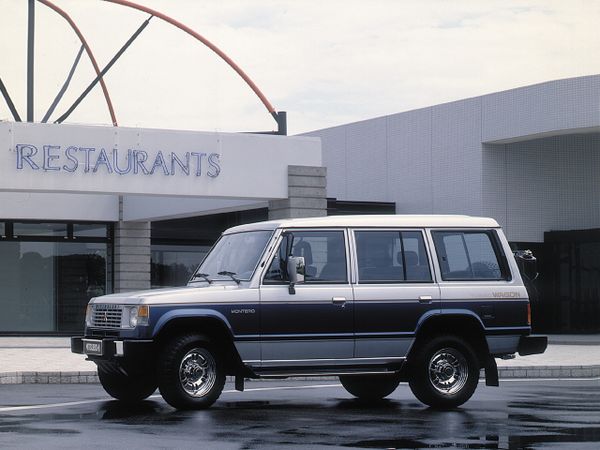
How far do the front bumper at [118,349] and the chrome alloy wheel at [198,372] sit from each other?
0.38 metres

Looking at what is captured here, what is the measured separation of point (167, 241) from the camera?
35594 millimetres

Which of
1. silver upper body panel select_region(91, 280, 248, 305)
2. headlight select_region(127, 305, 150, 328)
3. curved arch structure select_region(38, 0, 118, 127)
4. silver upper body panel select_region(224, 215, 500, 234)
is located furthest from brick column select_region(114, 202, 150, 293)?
headlight select_region(127, 305, 150, 328)

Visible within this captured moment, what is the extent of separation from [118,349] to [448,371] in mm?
3677

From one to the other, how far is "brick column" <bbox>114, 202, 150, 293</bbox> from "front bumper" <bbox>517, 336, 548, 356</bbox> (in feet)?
68.4

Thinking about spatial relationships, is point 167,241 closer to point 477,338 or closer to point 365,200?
point 365,200

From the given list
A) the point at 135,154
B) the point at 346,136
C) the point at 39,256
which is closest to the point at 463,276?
the point at 135,154

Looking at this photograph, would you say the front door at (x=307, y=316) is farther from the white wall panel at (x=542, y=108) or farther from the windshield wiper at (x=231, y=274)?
the white wall panel at (x=542, y=108)

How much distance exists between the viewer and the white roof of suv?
14312 mm

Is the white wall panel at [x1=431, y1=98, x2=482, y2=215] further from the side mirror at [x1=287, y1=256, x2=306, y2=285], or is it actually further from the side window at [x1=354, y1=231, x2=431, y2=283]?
the side mirror at [x1=287, y1=256, x2=306, y2=285]

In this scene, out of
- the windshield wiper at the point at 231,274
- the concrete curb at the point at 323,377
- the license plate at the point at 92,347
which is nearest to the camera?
the license plate at the point at 92,347

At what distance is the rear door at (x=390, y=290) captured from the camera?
46.0 ft

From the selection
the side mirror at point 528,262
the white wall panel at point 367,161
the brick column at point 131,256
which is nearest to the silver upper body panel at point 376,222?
the side mirror at point 528,262

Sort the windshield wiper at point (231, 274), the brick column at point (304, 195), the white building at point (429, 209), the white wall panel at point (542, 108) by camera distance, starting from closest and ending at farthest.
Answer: the windshield wiper at point (231, 274), the brick column at point (304, 195), the white wall panel at point (542, 108), the white building at point (429, 209)

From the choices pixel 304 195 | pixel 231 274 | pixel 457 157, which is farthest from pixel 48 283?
pixel 231 274
